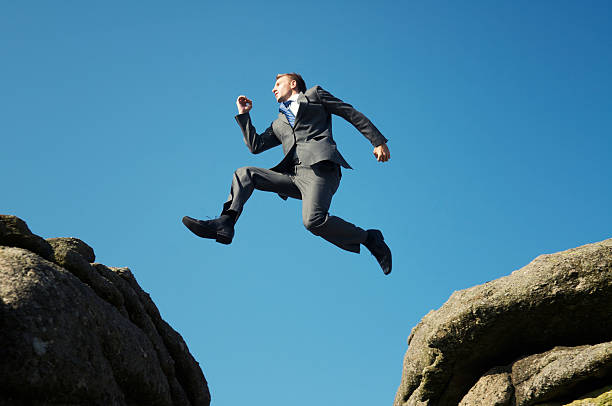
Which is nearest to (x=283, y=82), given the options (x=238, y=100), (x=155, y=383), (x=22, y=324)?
(x=238, y=100)

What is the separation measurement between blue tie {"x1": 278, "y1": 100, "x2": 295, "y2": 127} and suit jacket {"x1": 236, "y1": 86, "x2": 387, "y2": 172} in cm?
6

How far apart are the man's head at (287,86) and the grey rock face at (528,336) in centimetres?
440

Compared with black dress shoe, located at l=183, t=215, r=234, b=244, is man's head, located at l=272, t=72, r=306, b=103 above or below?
above

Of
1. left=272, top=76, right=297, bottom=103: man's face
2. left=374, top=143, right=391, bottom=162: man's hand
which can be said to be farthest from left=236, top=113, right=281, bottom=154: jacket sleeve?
left=374, top=143, right=391, bottom=162: man's hand

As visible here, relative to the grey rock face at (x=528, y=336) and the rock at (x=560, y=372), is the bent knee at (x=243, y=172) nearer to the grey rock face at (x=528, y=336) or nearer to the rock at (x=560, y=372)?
the grey rock face at (x=528, y=336)

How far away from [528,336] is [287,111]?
16.1 ft

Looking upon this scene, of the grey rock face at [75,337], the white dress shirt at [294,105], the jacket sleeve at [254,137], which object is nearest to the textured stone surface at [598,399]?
the grey rock face at [75,337]

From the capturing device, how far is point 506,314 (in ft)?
23.2

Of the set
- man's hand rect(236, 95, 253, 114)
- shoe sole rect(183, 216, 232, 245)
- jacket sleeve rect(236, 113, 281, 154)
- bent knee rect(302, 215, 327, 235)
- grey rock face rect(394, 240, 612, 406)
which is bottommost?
grey rock face rect(394, 240, 612, 406)

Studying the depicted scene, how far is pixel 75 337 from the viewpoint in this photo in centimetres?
493

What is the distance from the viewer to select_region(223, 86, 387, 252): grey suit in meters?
9.35

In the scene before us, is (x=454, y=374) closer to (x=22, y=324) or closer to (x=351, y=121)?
(x=351, y=121)

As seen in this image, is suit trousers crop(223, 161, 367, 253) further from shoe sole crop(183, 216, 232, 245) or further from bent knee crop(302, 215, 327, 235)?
shoe sole crop(183, 216, 232, 245)

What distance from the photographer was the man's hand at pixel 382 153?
380 inches
